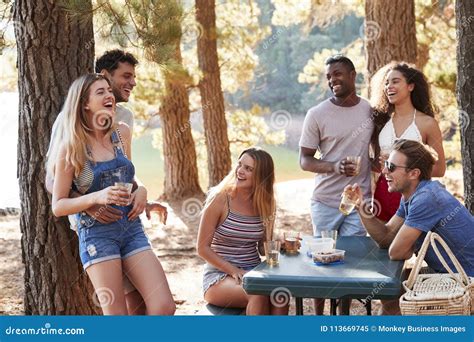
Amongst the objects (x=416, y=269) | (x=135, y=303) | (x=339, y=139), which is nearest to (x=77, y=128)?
(x=135, y=303)

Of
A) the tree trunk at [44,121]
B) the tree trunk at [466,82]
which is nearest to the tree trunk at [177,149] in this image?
the tree trunk at [466,82]

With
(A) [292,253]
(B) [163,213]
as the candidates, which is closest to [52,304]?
(B) [163,213]

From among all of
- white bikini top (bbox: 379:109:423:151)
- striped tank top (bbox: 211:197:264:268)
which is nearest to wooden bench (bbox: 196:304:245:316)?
striped tank top (bbox: 211:197:264:268)

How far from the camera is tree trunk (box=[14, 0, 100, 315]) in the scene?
3645 mm

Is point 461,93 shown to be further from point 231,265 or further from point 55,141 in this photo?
point 55,141

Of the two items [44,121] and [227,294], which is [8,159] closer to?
[44,121]

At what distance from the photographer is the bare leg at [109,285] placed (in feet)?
9.72

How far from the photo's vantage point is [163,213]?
337cm

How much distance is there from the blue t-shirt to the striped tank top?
30.2 inches

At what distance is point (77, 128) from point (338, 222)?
156 centimetres

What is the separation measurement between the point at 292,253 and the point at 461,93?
1.83 metres

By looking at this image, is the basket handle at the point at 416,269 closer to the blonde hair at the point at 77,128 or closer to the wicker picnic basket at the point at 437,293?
the wicker picnic basket at the point at 437,293

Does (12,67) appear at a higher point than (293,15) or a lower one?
lower

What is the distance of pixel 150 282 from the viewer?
9.93ft
